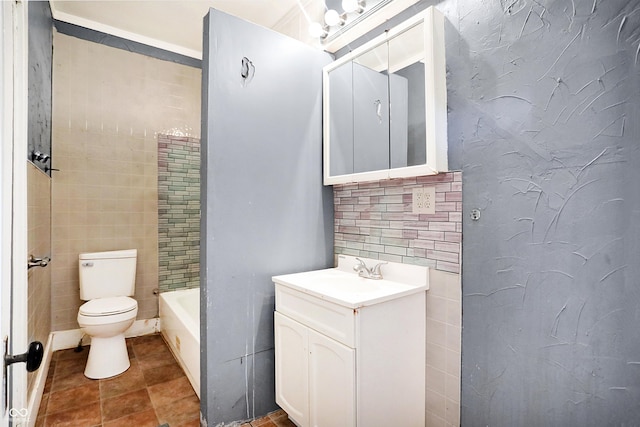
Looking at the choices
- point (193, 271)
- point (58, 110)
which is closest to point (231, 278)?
point (193, 271)

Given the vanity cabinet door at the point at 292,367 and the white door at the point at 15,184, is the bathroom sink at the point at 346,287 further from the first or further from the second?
the white door at the point at 15,184

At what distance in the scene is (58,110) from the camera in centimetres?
252

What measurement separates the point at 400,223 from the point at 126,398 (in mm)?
1955

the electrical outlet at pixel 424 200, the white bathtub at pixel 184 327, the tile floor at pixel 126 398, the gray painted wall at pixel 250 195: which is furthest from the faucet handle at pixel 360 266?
the white bathtub at pixel 184 327

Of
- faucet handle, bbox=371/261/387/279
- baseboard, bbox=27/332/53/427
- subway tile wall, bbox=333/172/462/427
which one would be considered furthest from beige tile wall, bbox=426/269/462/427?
baseboard, bbox=27/332/53/427

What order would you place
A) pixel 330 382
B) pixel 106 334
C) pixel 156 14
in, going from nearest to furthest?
1. pixel 330 382
2. pixel 106 334
3. pixel 156 14

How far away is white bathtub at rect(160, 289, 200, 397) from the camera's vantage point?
2.02 meters

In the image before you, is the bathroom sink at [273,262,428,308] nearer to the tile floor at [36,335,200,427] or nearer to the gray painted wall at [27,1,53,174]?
the tile floor at [36,335,200,427]

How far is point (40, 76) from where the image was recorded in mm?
1974

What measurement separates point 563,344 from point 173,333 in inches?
98.1

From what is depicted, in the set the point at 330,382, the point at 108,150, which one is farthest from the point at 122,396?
the point at 108,150

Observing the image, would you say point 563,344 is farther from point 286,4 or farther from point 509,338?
point 286,4

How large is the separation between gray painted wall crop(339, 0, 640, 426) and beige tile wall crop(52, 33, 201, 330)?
2519 mm

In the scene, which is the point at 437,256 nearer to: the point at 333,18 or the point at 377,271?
the point at 377,271
